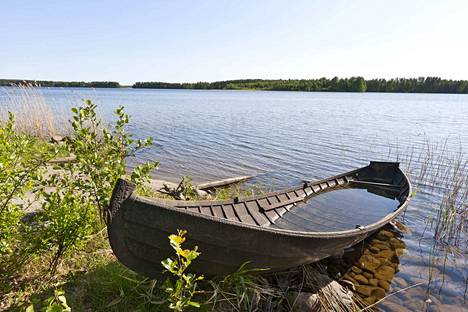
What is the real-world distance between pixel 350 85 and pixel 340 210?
83.4 m

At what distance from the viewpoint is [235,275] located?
361cm

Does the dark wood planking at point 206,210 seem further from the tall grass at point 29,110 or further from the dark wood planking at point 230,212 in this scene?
the tall grass at point 29,110

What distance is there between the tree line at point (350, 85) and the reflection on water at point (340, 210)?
74559mm

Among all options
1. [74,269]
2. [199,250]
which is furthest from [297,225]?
[74,269]

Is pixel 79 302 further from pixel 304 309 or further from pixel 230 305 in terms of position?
pixel 304 309

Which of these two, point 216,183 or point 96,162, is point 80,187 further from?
point 216,183

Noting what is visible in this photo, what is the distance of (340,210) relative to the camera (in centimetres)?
728

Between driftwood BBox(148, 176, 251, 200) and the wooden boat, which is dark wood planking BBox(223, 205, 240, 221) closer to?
the wooden boat

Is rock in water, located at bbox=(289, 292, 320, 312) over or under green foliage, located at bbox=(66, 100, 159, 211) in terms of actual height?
under

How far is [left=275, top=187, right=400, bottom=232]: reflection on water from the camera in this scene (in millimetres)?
6163

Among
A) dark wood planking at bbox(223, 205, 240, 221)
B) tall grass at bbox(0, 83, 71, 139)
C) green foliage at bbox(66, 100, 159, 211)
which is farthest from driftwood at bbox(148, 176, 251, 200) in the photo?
tall grass at bbox(0, 83, 71, 139)

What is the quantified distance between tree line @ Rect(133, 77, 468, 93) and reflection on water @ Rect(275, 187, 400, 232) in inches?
2935

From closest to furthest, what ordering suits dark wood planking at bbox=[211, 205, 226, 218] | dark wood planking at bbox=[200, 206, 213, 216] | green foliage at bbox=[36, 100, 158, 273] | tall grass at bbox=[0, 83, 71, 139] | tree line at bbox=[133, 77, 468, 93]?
green foliage at bbox=[36, 100, 158, 273] → dark wood planking at bbox=[200, 206, 213, 216] → dark wood planking at bbox=[211, 205, 226, 218] → tall grass at bbox=[0, 83, 71, 139] → tree line at bbox=[133, 77, 468, 93]

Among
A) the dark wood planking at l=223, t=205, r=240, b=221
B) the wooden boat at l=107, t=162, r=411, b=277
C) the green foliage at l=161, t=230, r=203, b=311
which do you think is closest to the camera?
the green foliage at l=161, t=230, r=203, b=311
